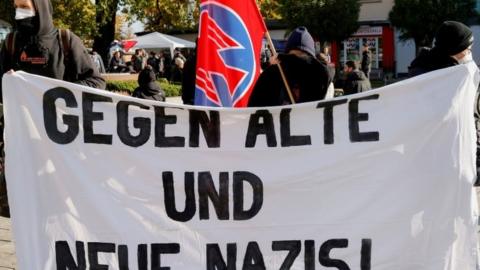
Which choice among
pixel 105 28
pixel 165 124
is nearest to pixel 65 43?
pixel 165 124

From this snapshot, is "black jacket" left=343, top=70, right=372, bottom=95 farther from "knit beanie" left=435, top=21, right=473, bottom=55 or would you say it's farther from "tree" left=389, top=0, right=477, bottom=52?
"tree" left=389, top=0, right=477, bottom=52

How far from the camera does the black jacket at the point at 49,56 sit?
13.4 ft

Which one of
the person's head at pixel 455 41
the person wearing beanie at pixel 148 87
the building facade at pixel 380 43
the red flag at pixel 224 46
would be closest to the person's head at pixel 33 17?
the red flag at pixel 224 46

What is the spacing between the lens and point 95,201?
3.35 metres

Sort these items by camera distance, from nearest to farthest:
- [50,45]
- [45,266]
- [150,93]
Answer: [45,266] < [50,45] < [150,93]

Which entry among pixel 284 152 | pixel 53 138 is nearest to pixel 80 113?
pixel 53 138

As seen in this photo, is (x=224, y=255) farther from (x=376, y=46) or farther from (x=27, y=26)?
(x=376, y=46)

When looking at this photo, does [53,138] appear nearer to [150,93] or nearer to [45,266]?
[45,266]

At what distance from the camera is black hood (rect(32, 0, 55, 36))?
4.04m

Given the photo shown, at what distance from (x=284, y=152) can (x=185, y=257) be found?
69 centimetres

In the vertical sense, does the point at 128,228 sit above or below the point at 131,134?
below

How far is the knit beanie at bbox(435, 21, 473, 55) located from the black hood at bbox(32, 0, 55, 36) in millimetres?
2440

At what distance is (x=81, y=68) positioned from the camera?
164 inches

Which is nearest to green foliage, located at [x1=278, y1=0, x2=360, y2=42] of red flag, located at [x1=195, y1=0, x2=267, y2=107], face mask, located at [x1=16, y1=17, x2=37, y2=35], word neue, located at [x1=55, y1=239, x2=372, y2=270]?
red flag, located at [x1=195, y1=0, x2=267, y2=107]
